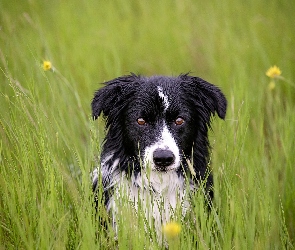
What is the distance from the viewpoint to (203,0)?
7.23 m

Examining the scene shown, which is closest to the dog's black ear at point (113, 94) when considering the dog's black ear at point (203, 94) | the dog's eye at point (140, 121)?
the dog's eye at point (140, 121)

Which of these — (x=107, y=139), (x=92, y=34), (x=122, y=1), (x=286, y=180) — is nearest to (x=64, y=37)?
(x=92, y=34)

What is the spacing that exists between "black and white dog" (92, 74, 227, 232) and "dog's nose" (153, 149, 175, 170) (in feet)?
0.17

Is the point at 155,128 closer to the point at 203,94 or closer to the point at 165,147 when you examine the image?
the point at 165,147

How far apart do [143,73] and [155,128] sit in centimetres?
297

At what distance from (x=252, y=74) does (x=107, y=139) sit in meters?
2.65

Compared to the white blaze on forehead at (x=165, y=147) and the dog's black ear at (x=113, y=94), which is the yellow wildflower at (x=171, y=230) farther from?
the dog's black ear at (x=113, y=94)

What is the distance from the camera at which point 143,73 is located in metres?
6.38

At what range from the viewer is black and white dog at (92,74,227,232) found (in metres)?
3.52

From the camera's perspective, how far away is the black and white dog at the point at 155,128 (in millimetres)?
3518

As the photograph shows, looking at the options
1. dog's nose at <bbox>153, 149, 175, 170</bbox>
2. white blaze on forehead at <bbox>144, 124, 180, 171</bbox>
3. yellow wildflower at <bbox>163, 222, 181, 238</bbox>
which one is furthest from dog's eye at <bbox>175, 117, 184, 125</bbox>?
yellow wildflower at <bbox>163, 222, 181, 238</bbox>

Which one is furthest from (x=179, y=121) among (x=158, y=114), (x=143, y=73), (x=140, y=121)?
(x=143, y=73)

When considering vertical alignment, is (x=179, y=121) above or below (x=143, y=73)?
below

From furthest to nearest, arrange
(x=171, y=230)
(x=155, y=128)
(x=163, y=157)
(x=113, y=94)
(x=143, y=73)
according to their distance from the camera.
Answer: (x=143, y=73), (x=113, y=94), (x=155, y=128), (x=163, y=157), (x=171, y=230)
